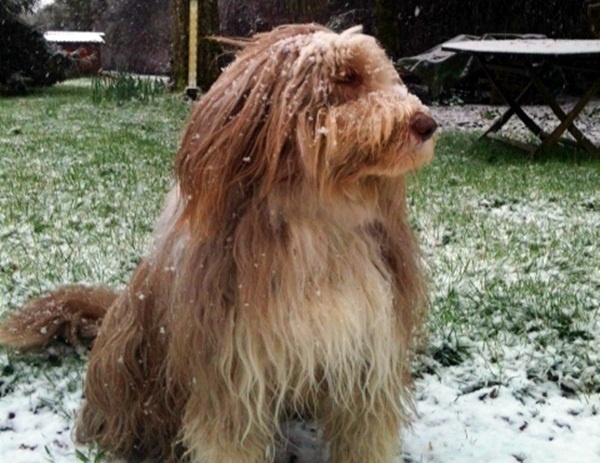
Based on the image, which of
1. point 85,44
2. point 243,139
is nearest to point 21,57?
point 85,44

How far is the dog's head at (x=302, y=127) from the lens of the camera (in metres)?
1.88

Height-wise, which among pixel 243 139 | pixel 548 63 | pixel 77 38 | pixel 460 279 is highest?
pixel 243 139

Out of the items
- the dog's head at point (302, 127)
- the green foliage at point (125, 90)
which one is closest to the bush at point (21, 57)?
the green foliage at point (125, 90)

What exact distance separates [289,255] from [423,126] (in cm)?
47

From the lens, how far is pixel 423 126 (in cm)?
188

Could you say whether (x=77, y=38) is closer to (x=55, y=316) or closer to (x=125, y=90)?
(x=125, y=90)

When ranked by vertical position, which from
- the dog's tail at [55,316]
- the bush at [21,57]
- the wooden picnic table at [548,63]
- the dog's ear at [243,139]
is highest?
the dog's ear at [243,139]

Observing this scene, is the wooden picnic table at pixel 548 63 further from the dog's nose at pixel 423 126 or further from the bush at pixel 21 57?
the bush at pixel 21 57

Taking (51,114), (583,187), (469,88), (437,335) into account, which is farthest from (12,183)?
(469,88)

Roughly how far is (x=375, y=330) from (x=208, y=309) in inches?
18.0

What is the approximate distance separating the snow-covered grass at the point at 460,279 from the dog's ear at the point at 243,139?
42.2 inches

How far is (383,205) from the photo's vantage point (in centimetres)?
208

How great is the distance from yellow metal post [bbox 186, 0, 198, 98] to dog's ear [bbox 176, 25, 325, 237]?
1139cm

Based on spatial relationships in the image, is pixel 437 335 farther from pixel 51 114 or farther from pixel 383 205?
pixel 51 114
